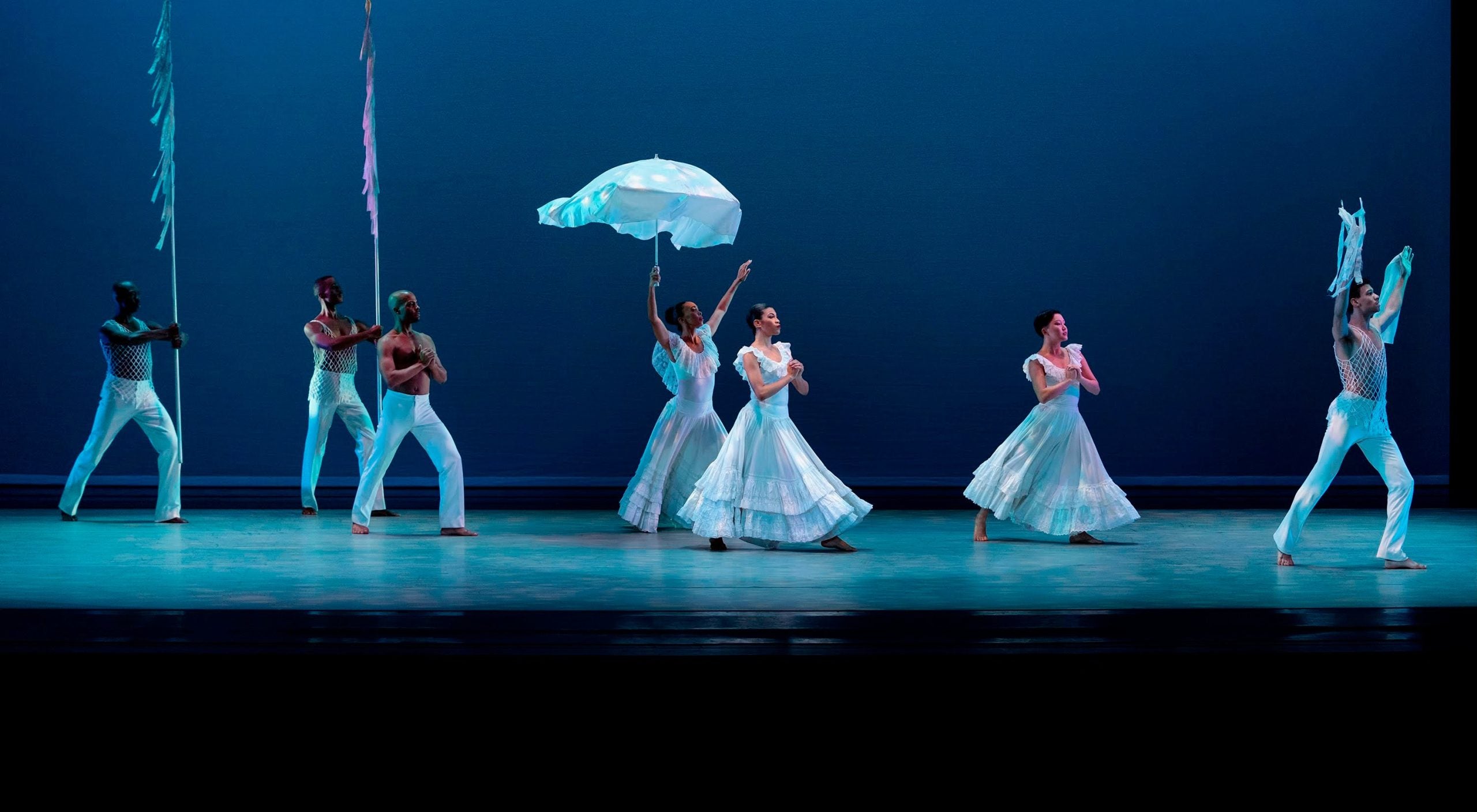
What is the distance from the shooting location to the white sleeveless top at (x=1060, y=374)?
26.9 ft

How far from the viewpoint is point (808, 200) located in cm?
1078

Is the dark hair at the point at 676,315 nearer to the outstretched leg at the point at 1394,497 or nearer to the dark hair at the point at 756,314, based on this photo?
the dark hair at the point at 756,314

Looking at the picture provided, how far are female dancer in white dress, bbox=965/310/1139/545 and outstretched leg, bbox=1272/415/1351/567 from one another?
3.72ft

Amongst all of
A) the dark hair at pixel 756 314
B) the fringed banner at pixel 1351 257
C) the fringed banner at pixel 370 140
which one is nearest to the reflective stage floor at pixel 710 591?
the dark hair at pixel 756 314

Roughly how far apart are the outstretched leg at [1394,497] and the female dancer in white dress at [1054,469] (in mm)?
1464

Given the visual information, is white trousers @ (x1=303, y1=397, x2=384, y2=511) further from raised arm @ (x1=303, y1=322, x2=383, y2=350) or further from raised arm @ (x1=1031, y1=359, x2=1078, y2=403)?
raised arm @ (x1=1031, y1=359, x2=1078, y2=403)

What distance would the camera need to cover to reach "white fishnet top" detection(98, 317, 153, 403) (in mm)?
9203

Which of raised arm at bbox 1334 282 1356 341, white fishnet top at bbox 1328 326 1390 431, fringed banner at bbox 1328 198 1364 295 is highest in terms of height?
fringed banner at bbox 1328 198 1364 295

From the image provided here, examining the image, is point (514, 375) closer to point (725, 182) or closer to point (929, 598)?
point (725, 182)

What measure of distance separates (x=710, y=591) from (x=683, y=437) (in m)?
2.90

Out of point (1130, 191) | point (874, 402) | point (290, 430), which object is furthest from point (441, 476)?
point (1130, 191)

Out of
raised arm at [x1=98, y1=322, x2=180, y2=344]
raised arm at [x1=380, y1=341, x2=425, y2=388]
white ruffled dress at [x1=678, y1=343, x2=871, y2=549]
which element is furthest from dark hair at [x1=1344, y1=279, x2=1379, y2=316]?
raised arm at [x1=98, y1=322, x2=180, y2=344]

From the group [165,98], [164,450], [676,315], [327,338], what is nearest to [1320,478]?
[676,315]

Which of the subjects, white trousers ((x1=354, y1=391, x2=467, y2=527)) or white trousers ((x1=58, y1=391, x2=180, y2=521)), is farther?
white trousers ((x1=58, y1=391, x2=180, y2=521))
